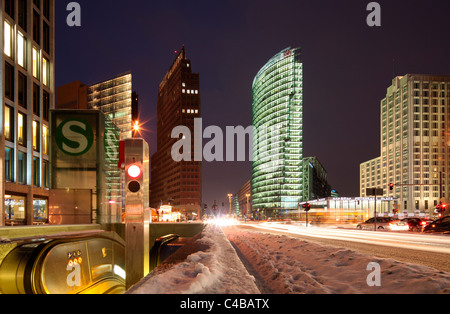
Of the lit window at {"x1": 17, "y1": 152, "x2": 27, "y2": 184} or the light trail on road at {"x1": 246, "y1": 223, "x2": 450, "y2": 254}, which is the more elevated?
the lit window at {"x1": 17, "y1": 152, "x2": 27, "y2": 184}

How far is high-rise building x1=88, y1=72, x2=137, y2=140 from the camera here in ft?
252

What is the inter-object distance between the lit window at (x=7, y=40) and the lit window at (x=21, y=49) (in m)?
1.35

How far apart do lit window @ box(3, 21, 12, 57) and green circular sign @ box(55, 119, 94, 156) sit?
1756 cm

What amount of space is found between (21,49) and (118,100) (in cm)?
Answer: 5355

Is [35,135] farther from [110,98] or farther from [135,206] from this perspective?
[110,98]

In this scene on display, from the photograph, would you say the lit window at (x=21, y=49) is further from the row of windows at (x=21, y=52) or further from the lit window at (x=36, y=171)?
the lit window at (x=36, y=171)

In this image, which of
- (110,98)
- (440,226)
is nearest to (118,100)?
(110,98)

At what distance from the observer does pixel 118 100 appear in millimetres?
79938

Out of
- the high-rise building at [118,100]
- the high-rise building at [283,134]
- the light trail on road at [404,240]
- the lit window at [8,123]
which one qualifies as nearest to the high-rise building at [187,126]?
the high-rise building at [283,134]

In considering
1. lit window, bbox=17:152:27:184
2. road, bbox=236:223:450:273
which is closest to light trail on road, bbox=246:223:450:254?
road, bbox=236:223:450:273

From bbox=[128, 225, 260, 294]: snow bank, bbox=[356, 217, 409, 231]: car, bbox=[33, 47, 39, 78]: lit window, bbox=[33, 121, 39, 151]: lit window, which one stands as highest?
bbox=[33, 47, 39, 78]: lit window

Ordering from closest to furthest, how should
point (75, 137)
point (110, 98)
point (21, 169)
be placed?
point (75, 137) < point (21, 169) < point (110, 98)

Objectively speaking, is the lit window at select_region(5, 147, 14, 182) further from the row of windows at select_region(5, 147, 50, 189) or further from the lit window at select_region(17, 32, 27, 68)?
the lit window at select_region(17, 32, 27, 68)
